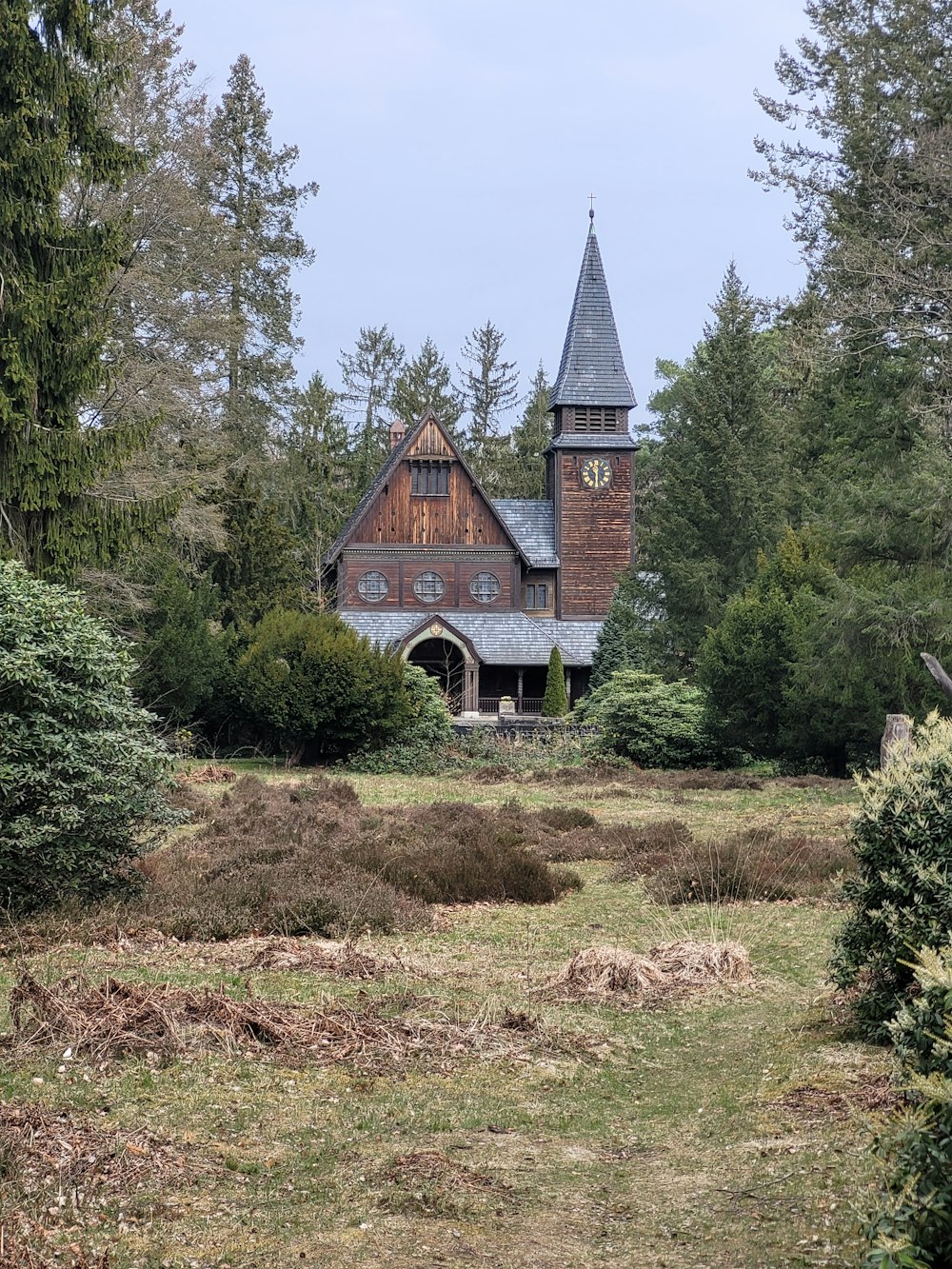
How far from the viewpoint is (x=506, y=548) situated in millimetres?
45594

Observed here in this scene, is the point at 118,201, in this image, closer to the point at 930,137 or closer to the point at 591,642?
the point at 930,137

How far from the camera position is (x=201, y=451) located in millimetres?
31109

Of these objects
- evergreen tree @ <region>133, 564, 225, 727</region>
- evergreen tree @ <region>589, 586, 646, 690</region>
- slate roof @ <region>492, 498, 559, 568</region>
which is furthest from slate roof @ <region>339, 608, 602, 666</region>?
evergreen tree @ <region>133, 564, 225, 727</region>

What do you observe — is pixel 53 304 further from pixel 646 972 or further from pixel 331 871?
pixel 646 972

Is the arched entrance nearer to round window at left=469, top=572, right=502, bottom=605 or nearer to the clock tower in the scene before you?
round window at left=469, top=572, right=502, bottom=605

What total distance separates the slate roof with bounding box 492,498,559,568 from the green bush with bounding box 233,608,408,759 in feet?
55.8

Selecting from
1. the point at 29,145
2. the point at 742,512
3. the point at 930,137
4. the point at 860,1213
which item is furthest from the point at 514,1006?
the point at 742,512

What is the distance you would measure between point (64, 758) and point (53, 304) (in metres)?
9.54

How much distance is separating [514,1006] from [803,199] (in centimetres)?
2274

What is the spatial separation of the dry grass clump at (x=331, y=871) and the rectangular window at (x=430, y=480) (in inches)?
1122

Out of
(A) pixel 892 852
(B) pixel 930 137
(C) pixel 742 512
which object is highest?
(B) pixel 930 137

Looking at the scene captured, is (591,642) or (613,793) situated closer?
(613,793)

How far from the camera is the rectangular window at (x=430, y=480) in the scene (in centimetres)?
4538

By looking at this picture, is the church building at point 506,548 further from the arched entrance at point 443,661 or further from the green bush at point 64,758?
the green bush at point 64,758
